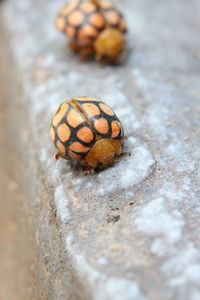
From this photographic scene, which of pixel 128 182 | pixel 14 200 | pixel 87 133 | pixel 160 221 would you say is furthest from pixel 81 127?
pixel 14 200

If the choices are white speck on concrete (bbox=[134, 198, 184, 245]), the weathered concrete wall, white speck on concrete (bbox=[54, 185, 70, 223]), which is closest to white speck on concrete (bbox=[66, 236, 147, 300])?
the weathered concrete wall

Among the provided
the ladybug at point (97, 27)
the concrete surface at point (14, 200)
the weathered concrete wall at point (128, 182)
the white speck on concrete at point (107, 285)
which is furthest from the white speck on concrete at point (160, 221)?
the ladybug at point (97, 27)

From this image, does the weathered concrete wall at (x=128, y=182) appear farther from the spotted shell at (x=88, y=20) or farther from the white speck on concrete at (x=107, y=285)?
the spotted shell at (x=88, y=20)

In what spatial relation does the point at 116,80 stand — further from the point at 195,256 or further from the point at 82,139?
the point at 195,256

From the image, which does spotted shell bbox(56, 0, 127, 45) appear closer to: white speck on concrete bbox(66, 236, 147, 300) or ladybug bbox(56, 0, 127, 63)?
ladybug bbox(56, 0, 127, 63)

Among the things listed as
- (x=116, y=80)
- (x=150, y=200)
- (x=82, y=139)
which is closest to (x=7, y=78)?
(x=116, y=80)

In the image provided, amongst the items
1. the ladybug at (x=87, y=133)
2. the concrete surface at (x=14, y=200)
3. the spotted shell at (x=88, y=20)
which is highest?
the spotted shell at (x=88, y=20)
